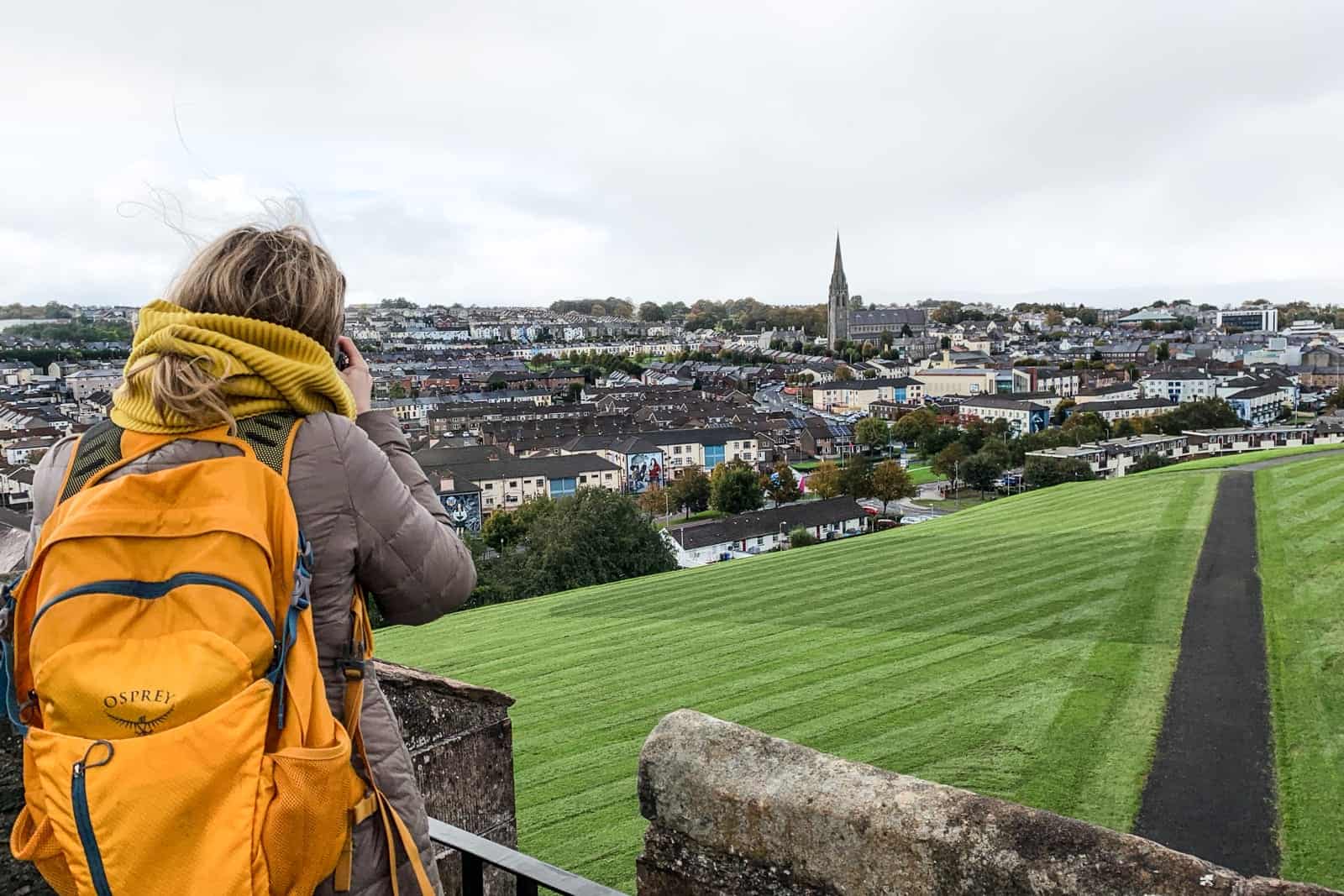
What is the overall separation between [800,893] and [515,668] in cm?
1212

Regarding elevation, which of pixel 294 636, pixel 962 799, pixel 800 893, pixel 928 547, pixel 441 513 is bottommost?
pixel 928 547

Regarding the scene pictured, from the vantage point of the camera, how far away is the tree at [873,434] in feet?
236

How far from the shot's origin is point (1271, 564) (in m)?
19.7

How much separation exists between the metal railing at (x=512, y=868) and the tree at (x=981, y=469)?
51.9 metres

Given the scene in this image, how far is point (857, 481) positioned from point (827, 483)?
1.91 metres

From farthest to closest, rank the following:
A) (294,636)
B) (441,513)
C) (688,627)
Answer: (688,627) < (441,513) < (294,636)

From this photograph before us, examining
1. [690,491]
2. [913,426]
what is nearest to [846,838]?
A: [690,491]

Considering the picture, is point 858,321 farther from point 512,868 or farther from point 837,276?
point 512,868

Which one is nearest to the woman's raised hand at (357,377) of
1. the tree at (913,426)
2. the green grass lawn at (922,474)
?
the green grass lawn at (922,474)

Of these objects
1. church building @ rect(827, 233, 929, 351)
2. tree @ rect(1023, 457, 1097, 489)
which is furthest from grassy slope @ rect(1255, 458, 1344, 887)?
church building @ rect(827, 233, 929, 351)

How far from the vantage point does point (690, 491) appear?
50.7m

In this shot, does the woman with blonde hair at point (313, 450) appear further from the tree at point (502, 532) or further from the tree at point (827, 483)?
the tree at point (827, 483)

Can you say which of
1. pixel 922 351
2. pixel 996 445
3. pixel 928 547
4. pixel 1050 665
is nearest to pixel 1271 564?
pixel 928 547

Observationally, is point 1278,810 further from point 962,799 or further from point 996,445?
point 996,445
